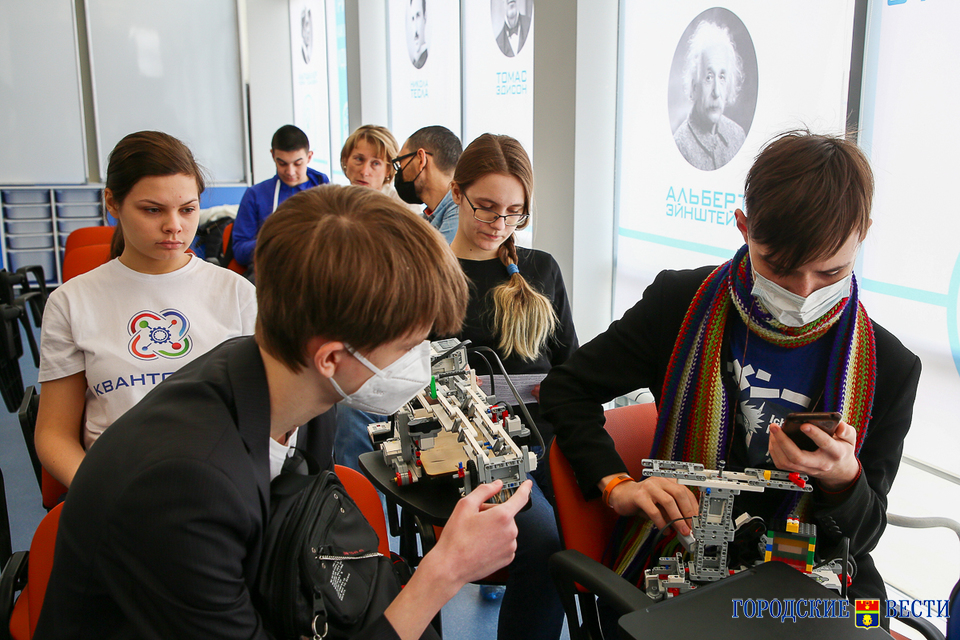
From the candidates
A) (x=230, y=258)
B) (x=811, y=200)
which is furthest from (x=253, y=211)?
(x=811, y=200)

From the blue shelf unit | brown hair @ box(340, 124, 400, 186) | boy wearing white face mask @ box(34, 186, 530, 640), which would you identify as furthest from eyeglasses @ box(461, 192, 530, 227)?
the blue shelf unit

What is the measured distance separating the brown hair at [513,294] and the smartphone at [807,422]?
104 cm

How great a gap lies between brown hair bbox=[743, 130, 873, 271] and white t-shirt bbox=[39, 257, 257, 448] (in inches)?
49.3

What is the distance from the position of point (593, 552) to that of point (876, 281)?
128 cm

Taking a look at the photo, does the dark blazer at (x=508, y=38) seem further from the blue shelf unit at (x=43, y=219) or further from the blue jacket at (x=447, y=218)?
the blue shelf unit at (x=43, y=219)

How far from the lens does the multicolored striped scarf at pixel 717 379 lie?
49.1 inches

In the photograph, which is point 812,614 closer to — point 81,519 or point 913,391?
point 913,391

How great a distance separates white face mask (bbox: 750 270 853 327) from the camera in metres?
1.18

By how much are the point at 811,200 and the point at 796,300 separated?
190mm

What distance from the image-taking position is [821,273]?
1172 millimetres

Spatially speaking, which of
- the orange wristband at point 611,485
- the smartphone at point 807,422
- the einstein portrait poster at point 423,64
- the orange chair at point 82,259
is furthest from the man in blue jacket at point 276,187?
the smartphone at point 807,422

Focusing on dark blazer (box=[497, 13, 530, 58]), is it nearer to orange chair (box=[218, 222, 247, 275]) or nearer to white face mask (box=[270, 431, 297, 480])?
orange chair (box=[218, 222, 247, 275])

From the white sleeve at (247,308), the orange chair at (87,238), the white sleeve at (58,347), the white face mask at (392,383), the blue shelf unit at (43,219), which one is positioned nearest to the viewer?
the white face mask at (392,383)

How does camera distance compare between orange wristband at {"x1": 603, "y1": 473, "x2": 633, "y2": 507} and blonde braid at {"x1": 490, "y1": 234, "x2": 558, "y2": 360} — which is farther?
blonde braid at {"x1": 490, "y1": 234, "x2": 558, "y2": 360}
